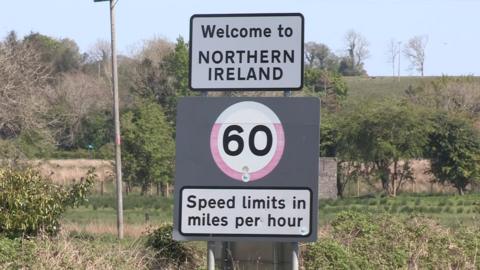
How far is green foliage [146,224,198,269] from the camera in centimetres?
1272

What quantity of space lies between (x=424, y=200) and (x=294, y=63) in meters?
38.7

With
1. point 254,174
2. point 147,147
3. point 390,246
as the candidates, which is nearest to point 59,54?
point 147,147

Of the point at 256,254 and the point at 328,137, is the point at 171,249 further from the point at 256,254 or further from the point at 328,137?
the point at 328,137

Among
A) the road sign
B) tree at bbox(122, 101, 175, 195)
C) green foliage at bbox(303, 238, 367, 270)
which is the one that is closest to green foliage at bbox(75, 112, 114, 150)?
tree at bbox(122, 101, 175, 195)

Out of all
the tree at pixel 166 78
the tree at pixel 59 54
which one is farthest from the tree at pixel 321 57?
the tree at pixel 166 78

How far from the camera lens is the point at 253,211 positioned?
6.24m

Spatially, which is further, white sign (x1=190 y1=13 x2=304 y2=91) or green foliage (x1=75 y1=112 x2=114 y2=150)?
green foliage (x1=75 y1=112 x2=114 y2=150)

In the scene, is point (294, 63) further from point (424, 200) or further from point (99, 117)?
point (99, 117)

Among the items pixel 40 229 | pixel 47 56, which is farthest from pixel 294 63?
pixel 47 56

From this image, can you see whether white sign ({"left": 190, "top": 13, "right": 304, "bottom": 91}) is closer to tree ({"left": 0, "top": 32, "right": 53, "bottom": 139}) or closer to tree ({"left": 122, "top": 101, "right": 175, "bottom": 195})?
tree ({"left": 0, "top": 32, "right": 53, "bottom": 139})

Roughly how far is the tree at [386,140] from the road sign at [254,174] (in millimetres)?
44475

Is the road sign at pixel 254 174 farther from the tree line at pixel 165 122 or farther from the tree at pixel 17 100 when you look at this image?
the tree at pixel 17 100

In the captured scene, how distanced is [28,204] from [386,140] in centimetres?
3851

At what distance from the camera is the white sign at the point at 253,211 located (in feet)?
20.4
